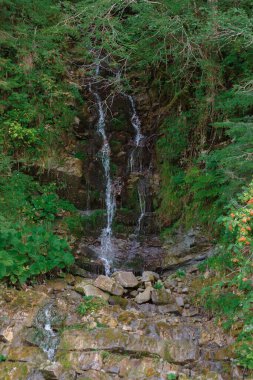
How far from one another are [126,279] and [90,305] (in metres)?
1.18

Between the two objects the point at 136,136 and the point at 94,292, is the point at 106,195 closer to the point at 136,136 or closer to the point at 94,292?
the point at 136,136

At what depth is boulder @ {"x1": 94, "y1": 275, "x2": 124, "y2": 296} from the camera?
692cm

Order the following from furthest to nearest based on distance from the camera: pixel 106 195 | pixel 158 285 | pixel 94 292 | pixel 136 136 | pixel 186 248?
pixel 136 136
pixel 106 195
pixel 186 248
pixel 158 285
pixel 94 292

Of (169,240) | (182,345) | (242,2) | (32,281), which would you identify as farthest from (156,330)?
(242,2)

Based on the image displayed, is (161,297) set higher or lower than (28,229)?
lower

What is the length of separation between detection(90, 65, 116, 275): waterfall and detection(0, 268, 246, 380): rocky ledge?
1.46 metres

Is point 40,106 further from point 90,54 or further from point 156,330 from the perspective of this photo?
point 156,330

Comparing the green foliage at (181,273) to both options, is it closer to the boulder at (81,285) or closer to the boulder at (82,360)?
the boulder at (81,285)

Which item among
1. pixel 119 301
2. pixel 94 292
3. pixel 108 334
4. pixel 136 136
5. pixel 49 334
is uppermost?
pixel 136 136

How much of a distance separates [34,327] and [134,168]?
522 cm

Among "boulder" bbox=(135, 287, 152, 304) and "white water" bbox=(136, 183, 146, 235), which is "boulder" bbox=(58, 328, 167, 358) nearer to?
"boulder" bbox=(135, 287, 152, 304)

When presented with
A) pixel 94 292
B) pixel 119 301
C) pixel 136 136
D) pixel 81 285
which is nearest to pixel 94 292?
pixel 94 292

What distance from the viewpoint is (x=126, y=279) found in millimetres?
7367

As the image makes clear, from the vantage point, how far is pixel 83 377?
502cm
